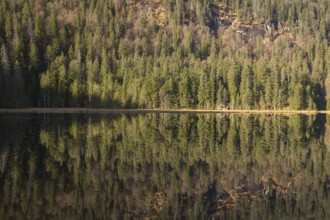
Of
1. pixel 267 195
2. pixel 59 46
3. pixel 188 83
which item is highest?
pixel 59 46

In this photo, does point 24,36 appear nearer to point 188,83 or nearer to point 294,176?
point 188,83

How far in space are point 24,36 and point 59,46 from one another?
15161 millimetres

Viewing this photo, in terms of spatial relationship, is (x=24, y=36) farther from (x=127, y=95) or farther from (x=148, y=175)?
(x=148, y=175)

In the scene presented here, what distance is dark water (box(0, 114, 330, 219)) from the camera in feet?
72.6

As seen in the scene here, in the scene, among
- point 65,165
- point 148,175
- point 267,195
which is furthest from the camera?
point 65,165

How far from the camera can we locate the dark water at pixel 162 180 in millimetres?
22141

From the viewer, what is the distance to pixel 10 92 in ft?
395

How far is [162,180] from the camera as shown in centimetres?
2895

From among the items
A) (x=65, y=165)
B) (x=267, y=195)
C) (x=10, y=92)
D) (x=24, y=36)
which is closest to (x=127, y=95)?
(x=10, y=92)

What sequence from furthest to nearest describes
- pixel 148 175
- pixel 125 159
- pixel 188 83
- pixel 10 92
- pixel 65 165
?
pixel 188 83
pixel 10 92
pixel 125 159
pixel 65 165
pixel 148 175

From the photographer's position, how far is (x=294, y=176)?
101 feet

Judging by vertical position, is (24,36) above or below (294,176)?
above

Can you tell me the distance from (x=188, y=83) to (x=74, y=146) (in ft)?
369

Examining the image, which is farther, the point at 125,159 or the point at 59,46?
the point at 59,46
